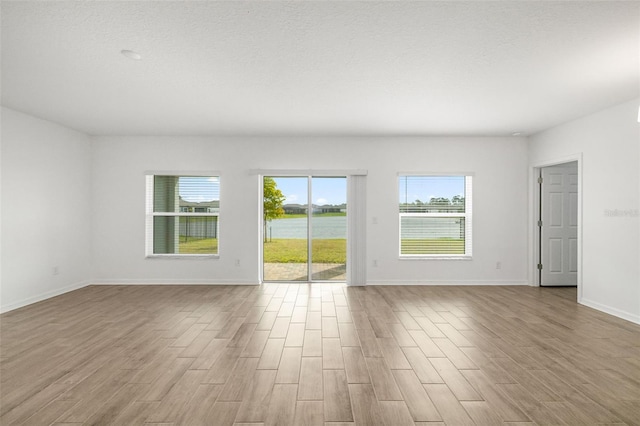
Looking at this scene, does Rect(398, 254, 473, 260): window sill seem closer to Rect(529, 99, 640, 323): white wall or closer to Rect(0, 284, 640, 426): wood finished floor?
Rect(0, 284, 640, 426): wood finished floor

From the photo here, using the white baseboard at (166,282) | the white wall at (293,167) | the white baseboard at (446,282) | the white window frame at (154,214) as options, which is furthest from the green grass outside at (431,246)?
the white window frame at (154,214)

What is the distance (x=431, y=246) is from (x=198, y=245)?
436 centimetres

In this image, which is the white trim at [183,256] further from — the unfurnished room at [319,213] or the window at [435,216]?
the window at [435,216]

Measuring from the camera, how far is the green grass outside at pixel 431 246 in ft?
19.8

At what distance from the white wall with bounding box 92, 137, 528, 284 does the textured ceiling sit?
43.4 inches

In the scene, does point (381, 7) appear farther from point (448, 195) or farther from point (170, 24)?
point (448, 195)

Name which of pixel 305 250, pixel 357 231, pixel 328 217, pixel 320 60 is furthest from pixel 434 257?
pixel 320 60

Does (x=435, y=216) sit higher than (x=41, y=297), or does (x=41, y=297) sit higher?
(x=435, y=216)

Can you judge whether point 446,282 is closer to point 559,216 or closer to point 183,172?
point 559,216

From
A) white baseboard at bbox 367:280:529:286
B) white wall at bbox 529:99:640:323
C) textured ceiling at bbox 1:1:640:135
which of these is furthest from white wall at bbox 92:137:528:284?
white wall at bbox 529:99:640:323

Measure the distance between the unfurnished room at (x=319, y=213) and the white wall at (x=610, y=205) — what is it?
0.03 m

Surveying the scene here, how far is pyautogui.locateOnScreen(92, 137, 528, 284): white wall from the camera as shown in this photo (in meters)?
5.93

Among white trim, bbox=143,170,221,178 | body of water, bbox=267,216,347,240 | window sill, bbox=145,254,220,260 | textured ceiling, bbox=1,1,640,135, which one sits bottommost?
window sill, bbox=145,254,220,260

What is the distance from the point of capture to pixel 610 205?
4301 mm
